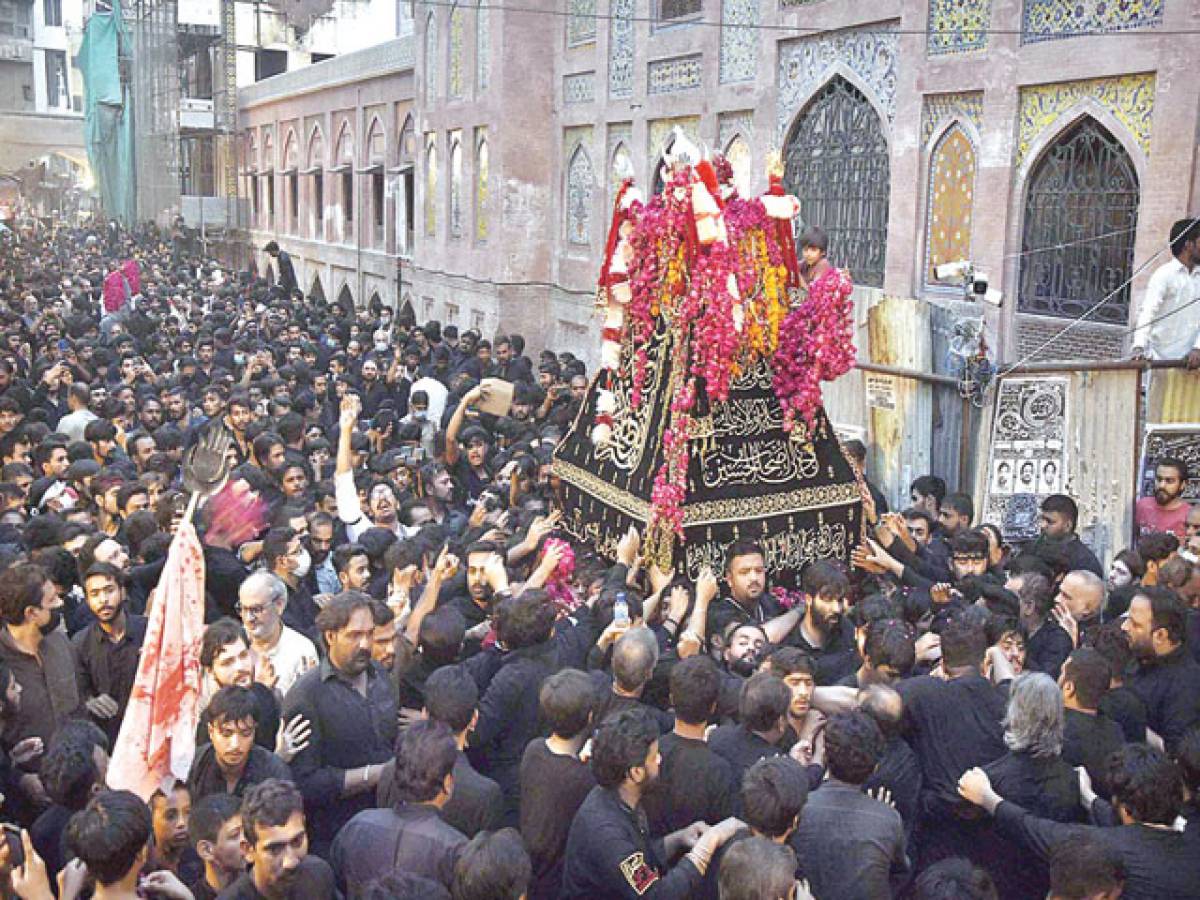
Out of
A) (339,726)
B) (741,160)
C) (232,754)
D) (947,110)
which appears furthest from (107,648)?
(741,160)

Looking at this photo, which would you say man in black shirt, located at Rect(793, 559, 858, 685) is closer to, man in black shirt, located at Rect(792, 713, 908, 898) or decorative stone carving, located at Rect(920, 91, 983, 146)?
man in black shirt, located at Rect(792, 713, 908, 898)

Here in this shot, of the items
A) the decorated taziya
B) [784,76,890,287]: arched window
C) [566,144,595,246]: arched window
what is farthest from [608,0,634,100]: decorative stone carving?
the decorated taziya

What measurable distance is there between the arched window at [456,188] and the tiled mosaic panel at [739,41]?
6.93 meters

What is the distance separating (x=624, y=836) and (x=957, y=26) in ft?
29.7

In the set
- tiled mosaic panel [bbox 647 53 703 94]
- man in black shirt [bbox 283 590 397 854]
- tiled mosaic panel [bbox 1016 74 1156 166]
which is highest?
tiled mosaic panel [bbox 647 53 703 94]

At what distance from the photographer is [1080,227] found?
32.2ft

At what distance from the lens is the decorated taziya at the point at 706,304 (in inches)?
259

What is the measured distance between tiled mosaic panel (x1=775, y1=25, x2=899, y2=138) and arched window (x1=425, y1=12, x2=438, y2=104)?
9209 mm

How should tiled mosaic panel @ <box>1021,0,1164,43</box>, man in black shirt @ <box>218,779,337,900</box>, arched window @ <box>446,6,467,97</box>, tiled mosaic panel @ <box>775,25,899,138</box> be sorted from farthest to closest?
arched window @ <box>446,6,467,97</box>
tiled mosaic panel @ <box>775,25,899,138</box>
tiled mosaic panel @ <box>1021,0,1164,43</box>
man in black shirt @ <box>218,779,337,900</box>

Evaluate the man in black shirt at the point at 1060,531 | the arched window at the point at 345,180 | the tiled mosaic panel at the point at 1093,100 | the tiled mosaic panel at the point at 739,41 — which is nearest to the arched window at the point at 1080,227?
the tiled mosaic panel at the point at 1093,100

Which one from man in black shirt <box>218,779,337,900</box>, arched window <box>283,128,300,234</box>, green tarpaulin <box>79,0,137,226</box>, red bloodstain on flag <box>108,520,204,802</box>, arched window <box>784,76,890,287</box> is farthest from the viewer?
green tarpaulin <box>79,0,137,226</box>

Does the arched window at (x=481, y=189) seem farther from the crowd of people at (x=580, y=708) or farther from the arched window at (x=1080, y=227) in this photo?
the crowd of people at (x=580, y=708)

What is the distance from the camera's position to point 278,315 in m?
19.2

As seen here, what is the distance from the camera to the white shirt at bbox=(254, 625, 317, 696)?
500 cm
